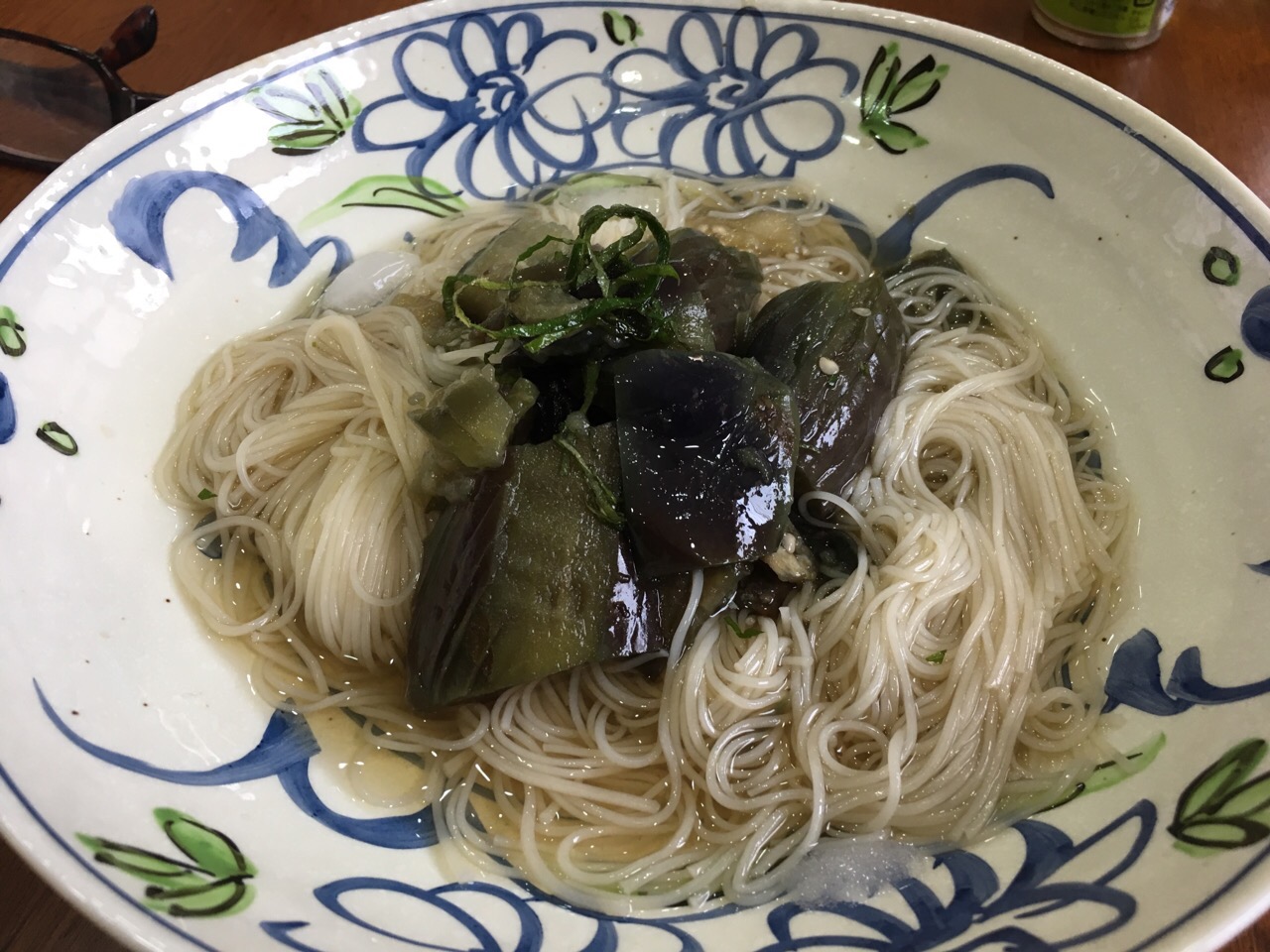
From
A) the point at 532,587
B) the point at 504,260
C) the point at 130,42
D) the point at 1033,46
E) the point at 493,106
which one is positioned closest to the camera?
the point at 532,587

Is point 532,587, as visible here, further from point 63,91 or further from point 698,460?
point 63,91

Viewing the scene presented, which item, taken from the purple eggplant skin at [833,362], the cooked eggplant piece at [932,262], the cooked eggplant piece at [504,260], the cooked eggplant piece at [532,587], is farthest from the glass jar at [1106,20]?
the cooked eggplant piece at [532,587]

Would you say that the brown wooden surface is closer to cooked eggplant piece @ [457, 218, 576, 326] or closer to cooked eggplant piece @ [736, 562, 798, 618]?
cooked eggplant piece @ [457, 218, 576, 326]

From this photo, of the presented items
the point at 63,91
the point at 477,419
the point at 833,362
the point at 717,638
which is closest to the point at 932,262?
the point at 833,362

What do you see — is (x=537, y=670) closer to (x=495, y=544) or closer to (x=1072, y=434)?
(x=495, y=544)

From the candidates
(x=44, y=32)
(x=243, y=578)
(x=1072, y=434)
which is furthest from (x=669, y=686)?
(x=44, y=32)

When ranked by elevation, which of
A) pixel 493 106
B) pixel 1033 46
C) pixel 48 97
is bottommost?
pixel 48 97

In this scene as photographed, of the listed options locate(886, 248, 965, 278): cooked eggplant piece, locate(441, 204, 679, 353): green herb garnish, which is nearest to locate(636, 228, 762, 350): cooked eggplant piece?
locate(441, 204, 679, 353): green herb garnish
